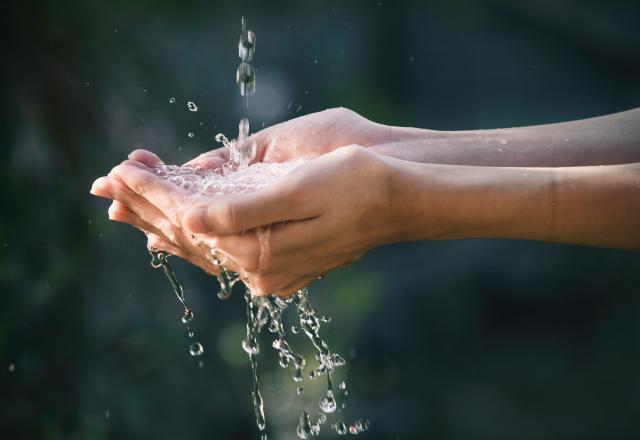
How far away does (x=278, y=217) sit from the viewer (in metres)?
0.94

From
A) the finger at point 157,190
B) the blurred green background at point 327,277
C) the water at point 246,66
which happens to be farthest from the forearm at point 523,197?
the blurred green background at point 327,277

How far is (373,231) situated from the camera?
1.05 metres

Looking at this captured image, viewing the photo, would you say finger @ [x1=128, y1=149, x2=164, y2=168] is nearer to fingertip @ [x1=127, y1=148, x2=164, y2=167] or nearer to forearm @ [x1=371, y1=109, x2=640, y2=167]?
fingertip @ [x1=127, y1=148, x2=164, y2=167]

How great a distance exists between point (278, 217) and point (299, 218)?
0.04m

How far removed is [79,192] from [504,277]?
143cm

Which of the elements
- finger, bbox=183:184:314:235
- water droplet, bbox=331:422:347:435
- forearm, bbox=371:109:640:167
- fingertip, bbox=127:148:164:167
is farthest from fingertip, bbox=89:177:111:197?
water droplet, bbox=331:422:347:435

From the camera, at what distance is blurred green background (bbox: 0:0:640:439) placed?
210 centimetres

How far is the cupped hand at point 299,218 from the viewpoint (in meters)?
0.91

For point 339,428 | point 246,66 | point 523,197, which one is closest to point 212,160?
point 246,66

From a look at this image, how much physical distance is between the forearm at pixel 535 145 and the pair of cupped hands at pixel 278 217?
1.16 feet

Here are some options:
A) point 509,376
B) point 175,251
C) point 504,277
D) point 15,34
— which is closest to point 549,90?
point 504,277

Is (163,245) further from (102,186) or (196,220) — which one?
(196,220)

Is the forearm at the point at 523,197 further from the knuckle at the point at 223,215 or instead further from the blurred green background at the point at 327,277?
the blurred green background at the point at 327,277

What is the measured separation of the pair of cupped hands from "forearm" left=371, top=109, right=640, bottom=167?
0.35m
